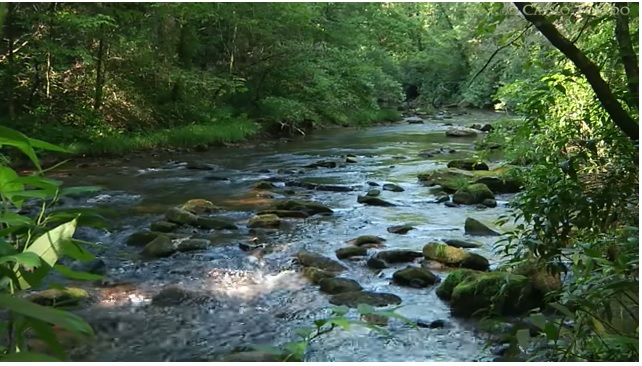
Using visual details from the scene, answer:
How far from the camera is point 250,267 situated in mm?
5832

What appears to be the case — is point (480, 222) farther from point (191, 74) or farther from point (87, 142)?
point (191, 74)

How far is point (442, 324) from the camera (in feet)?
14.3

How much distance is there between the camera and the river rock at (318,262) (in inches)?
224

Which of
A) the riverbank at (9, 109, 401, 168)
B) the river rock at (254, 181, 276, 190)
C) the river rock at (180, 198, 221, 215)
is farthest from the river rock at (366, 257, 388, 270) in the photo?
the riverbank at (9, 109, 401, 168)

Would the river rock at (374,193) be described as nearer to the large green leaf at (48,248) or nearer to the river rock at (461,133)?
the large green leaf at (48,248)

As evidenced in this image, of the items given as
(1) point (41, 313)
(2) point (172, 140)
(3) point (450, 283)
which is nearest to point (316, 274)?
(3) point (450, 283)

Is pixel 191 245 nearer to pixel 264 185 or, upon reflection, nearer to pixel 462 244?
pixel 462 244

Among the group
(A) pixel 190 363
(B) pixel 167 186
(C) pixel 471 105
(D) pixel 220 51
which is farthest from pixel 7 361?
(C) pixel 471 105

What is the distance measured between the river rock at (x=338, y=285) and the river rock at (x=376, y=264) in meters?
0.57

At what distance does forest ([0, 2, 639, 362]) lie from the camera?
1.22m

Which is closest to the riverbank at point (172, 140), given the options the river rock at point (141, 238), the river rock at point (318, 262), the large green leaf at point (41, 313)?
the river rock at point (141, 238)

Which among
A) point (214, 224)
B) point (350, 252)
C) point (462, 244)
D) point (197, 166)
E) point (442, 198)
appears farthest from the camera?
point (197, 166)

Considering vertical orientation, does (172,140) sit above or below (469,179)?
below

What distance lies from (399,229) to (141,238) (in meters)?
2.88
